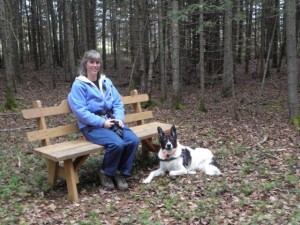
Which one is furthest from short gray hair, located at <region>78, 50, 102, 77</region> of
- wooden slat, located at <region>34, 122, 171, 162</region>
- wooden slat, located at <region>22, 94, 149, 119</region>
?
wooden slat, located at <region>34, 122, 171, 162</region>

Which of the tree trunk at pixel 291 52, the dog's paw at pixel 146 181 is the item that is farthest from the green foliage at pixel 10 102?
the tree trunk at pixel 291 52

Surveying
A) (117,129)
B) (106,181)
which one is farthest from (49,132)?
(106,181)

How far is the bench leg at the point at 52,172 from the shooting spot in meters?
5.12

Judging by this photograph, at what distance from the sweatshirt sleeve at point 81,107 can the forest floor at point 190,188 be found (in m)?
1.04

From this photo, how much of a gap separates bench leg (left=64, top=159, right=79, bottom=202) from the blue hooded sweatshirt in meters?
0.72

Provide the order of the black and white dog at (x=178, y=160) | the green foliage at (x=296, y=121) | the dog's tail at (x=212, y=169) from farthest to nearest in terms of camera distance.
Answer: the green foliage at (x=296, y=121)
the dog's tail at (x=212, y=169)
the black and white dog at (x=178, y=160)

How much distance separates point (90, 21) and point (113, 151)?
23497 mm

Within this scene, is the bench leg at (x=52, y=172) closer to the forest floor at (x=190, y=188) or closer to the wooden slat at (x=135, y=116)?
the forest floor at (x=190, y=188)

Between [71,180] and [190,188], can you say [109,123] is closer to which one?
[71,180]

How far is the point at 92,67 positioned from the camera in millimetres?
5484

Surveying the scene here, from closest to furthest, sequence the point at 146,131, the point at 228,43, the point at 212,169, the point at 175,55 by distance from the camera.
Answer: the point at 212,169 → the point at 146,131 → the point at 175,55 → the point at 228,43

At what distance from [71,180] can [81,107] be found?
3.66 feet

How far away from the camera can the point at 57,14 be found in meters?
28.4

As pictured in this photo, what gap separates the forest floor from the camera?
4.22m
